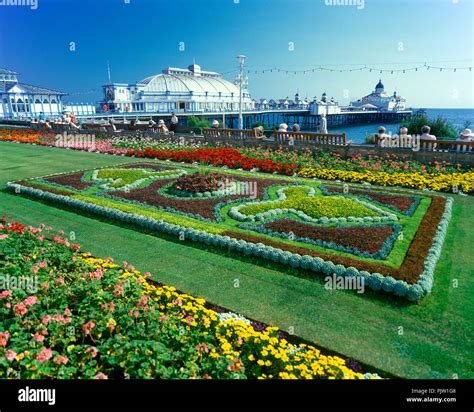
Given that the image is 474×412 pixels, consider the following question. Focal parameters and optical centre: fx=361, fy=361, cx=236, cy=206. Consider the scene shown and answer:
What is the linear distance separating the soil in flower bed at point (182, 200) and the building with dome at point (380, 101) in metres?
122

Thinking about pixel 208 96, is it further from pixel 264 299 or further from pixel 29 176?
pixel 264 299

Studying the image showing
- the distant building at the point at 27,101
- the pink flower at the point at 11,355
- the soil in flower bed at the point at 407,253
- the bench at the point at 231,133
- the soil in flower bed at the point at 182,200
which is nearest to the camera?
the pink flower at the point at 11,355

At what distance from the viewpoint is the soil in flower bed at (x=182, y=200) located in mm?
9375

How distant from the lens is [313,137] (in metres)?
16.5

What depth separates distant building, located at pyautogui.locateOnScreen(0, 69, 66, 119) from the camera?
4734 centimetres

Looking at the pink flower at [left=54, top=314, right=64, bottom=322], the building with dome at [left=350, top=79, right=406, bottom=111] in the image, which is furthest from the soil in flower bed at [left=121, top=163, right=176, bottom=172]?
the building with dome at [left=350, top=79, right=406, bottom=111]

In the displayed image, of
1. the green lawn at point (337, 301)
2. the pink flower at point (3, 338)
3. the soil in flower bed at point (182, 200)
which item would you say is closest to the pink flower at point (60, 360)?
the pink flower at point (3, 338)

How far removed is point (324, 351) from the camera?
4426 millimetres

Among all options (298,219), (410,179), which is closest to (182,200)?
(298,219)

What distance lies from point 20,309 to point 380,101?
146983mm

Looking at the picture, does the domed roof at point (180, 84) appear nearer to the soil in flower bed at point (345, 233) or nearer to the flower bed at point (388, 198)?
the flower bed at point (388, 198)

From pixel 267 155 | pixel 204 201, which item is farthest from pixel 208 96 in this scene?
pixel 204 201

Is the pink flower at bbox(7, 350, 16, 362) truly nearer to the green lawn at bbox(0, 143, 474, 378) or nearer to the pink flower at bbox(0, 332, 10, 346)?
the pink flower at bbox(0, 332, 10, 346)

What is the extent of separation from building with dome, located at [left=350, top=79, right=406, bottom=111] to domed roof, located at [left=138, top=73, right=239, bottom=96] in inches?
2101
